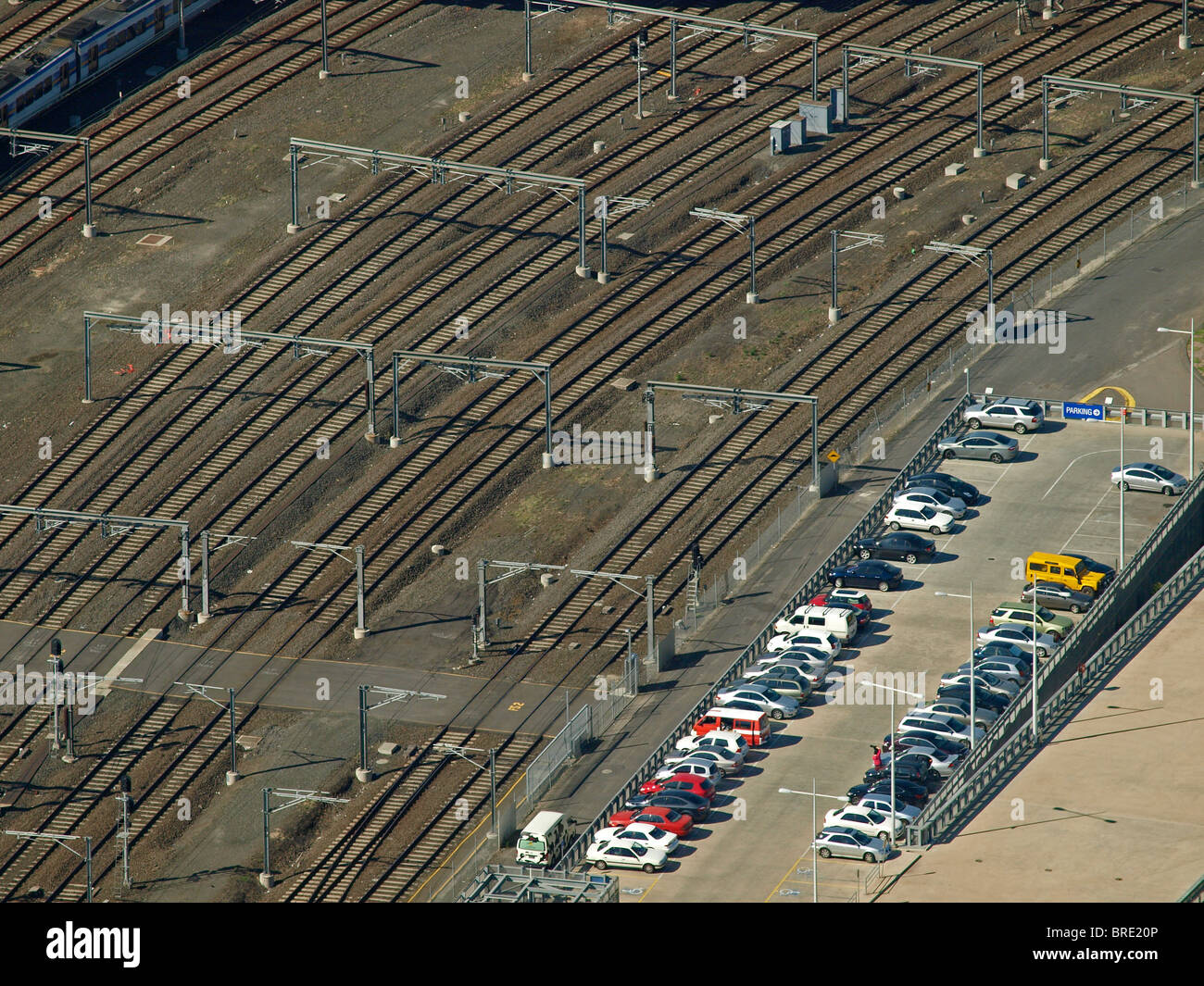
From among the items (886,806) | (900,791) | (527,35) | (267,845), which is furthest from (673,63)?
(886,806)

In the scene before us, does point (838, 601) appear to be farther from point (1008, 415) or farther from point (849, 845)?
point (849, 845)

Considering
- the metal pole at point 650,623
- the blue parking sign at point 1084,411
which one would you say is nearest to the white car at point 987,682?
the metal pole at point 650,623

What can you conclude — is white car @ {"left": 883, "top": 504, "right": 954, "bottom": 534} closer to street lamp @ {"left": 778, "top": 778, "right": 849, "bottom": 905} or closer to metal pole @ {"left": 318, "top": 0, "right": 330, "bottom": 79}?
street lamp @ {"left": 778, "top": 778, "right": 849, "bottom": 905}

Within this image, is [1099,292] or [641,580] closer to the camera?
[641,580]

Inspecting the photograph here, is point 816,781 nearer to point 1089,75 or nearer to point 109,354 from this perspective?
point 109,354

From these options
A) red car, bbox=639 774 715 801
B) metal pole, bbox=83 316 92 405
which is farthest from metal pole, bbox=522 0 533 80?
red car, bbox=639 774 715 801
